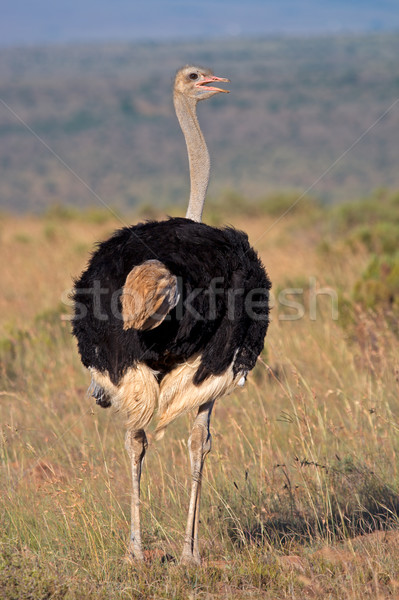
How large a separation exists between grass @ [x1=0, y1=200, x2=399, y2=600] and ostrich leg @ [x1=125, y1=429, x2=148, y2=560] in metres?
0.08

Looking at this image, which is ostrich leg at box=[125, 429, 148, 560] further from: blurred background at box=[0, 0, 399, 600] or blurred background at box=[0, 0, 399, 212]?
blurred background at box=[0, 0, 399, 212]

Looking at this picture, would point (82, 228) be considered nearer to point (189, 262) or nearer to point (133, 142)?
point (189, 262)

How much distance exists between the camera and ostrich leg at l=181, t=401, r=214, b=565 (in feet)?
11.3

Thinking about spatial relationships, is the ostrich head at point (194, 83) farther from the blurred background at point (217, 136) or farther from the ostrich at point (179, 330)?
the blurred background at point (217, 136)

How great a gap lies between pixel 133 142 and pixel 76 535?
5152 centimetres

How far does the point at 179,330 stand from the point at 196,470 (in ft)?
2.66

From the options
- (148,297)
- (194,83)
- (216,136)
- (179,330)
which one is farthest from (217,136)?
(148,297)

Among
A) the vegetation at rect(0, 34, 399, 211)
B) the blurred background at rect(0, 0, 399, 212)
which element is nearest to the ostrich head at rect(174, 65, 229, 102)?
the blurred background at rect(0, 0, 399, 212)

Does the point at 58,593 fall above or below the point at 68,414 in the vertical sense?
below

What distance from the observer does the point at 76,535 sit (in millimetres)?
3584

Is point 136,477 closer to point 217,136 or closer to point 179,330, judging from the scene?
point 179,330

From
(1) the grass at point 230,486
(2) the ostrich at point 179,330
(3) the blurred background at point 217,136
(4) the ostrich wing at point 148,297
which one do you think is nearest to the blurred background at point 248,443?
(1) the grass at point 230,486

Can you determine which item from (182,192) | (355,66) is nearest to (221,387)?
(182,192)

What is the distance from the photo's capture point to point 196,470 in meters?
3.67
